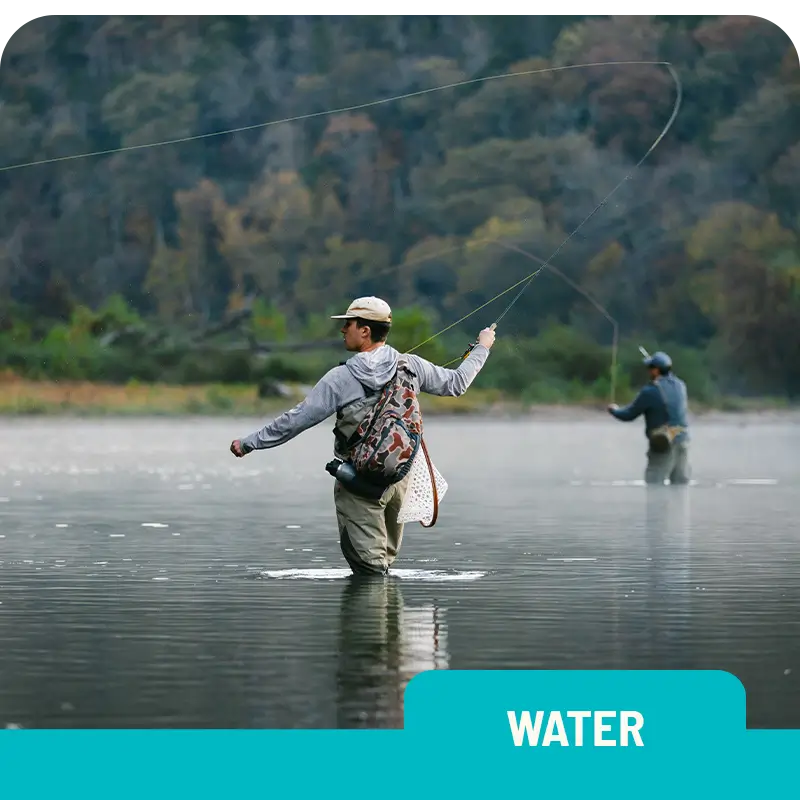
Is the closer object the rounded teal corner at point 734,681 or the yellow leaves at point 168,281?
the rounded teal corner at point 734,681

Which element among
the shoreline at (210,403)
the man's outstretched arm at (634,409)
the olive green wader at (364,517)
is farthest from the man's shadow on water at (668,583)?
the shoreline at (210,403)

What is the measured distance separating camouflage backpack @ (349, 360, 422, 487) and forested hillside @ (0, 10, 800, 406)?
6242cm

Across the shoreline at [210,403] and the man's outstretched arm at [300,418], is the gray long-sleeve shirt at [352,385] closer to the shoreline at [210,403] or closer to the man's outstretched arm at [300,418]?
the man's outstretched arm at [300,418]

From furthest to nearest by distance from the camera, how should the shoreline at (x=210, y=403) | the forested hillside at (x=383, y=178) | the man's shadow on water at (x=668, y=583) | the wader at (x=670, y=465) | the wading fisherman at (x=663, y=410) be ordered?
the forested hillside at (x=383, y=178) < the shoreline at (x=210, y=403) < the wader at (x=670, y=465) < the wading fisherman at (x=663, y=410) < the man's shadow on water at (x=668, y=583)

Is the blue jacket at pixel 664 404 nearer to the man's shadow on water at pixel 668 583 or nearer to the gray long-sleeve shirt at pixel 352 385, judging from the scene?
the man's shadow on water at pixel 668 583

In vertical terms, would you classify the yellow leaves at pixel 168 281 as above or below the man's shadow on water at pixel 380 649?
above

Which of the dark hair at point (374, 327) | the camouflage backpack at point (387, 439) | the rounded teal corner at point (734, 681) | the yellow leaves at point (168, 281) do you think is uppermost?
the yellow leaves at point (168, 281)

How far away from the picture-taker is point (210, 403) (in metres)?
66.1

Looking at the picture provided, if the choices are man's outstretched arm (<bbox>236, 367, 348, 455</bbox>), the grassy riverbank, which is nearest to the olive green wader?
man's outstretched arm (<bbox>236, 367, 348, 455</bbox>)

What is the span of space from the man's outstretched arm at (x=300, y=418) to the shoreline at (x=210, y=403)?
4718 cm

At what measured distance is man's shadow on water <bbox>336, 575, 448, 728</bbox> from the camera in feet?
26.2

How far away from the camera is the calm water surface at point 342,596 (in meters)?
8.47

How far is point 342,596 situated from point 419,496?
101cm

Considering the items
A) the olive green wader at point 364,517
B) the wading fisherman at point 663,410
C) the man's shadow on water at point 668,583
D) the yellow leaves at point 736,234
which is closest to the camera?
the man's shadow on water at point 668,583
